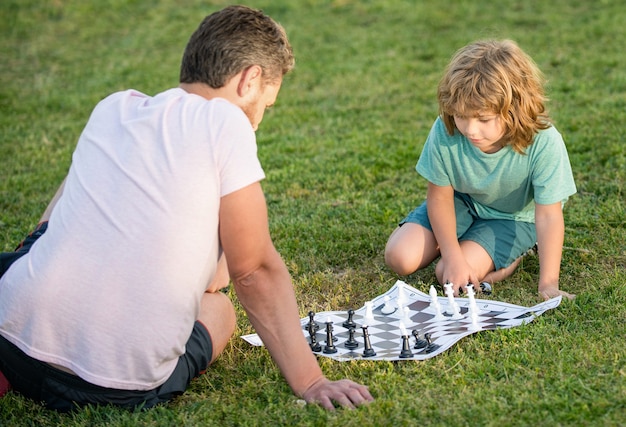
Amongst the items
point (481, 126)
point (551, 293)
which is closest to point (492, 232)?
point (551, 293)

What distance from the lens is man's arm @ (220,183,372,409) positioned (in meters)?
2.87

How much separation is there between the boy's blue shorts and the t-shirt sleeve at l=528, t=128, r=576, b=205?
39cm

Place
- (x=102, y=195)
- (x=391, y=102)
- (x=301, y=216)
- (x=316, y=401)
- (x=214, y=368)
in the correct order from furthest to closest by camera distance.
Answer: (x=391, y=102) → (x=301, y=216) → (x=214, y=368) → (x=316, y=401) → (x=102, y=195)

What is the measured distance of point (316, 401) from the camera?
3104 millimetres

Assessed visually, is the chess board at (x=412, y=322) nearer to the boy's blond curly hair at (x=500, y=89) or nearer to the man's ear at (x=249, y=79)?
the boy's blond curly hair at (x=500, y=89)

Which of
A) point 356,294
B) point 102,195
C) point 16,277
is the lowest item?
point 356,294

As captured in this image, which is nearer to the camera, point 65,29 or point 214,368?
point 214,368

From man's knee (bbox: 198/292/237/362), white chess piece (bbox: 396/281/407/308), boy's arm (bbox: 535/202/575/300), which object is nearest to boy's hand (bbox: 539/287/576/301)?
boy's arm (bbox: 535/202/575/300)

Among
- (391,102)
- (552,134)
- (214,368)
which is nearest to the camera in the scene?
(214,368)

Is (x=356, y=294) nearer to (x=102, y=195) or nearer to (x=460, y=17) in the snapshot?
(x=102, y=195)

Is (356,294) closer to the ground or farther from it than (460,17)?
closer to the ground

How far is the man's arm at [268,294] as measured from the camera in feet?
→ 9.42

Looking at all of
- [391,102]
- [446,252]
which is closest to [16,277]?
[446,252]

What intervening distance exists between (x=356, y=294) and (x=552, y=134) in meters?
1.37
